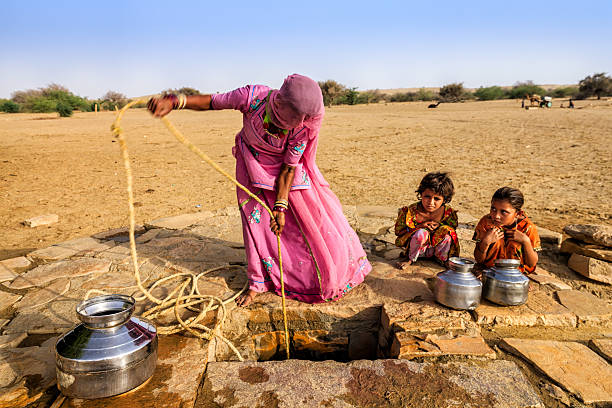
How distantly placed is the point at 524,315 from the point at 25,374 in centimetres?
273

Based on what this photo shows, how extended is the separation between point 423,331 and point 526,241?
1.07m

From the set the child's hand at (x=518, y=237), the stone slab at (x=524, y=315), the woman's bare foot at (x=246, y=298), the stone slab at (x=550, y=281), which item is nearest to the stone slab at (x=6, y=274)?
the woman's bare foot at (x=246, y=298)

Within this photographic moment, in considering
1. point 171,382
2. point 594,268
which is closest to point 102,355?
point 171,382

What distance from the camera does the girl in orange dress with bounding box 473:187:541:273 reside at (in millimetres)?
2691

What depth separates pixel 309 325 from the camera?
2539 millimetres

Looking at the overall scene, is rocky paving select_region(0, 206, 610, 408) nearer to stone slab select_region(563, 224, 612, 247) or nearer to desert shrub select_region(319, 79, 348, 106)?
stone slab select_region(563, 224, 612, 247)

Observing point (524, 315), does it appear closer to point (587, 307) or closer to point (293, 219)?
point (587, 307)

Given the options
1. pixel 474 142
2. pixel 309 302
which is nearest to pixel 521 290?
pixel 309 302

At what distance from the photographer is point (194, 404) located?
1722 mm

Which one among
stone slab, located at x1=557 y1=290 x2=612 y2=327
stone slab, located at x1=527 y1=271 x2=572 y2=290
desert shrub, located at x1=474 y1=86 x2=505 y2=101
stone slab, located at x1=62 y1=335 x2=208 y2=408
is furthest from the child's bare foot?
desert shrub, located at x1=474 y1=86 x2=505 y2=101

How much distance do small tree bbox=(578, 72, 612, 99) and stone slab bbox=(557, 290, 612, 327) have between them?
29514 millimetres

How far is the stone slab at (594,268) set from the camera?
305cm

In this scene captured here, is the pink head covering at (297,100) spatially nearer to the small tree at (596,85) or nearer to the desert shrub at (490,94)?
the small tree at (596,85)

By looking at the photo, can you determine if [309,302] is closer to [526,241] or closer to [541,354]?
[541,354]
